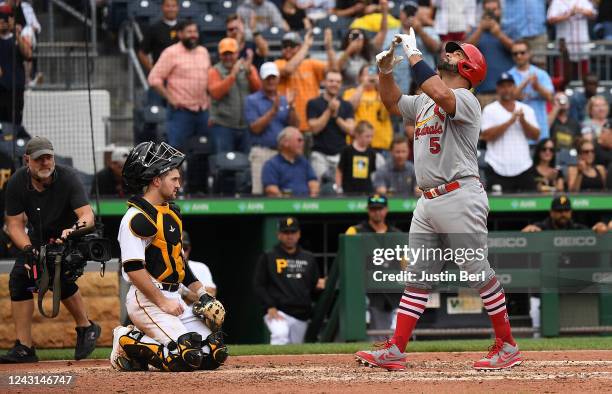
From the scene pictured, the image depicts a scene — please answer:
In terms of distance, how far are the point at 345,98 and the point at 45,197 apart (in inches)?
219

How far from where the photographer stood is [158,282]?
23.5 feet

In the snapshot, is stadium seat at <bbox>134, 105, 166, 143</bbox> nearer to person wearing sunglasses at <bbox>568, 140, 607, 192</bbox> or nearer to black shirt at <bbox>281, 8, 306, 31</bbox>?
black shirt at <bbox>281, 8, 306, 31</bbox>

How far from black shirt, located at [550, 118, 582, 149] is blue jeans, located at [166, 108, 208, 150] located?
4083 millimetres

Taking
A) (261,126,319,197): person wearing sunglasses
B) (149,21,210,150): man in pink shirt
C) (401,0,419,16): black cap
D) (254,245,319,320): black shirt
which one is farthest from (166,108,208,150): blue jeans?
(401,0,419,16): black cap

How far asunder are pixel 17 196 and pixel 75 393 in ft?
9.51

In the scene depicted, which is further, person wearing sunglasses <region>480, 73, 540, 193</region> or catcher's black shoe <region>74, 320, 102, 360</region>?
person wearing sunglasses <region>480, 73, 540, 193</region>

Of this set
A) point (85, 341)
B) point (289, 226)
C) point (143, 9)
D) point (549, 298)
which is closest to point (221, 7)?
point (143, 9)

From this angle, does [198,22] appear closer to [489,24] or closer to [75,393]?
[489,24]

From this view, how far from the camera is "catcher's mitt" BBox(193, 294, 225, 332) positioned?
7.11 m

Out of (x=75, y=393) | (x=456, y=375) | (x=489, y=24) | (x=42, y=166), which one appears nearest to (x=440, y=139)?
(x=456, y=375)

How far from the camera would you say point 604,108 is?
14352mm

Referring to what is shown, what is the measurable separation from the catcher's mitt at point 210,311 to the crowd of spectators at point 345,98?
5.40 metres

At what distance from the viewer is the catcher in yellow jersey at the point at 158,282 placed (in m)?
6.99

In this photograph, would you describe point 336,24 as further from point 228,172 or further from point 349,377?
point 349,377
